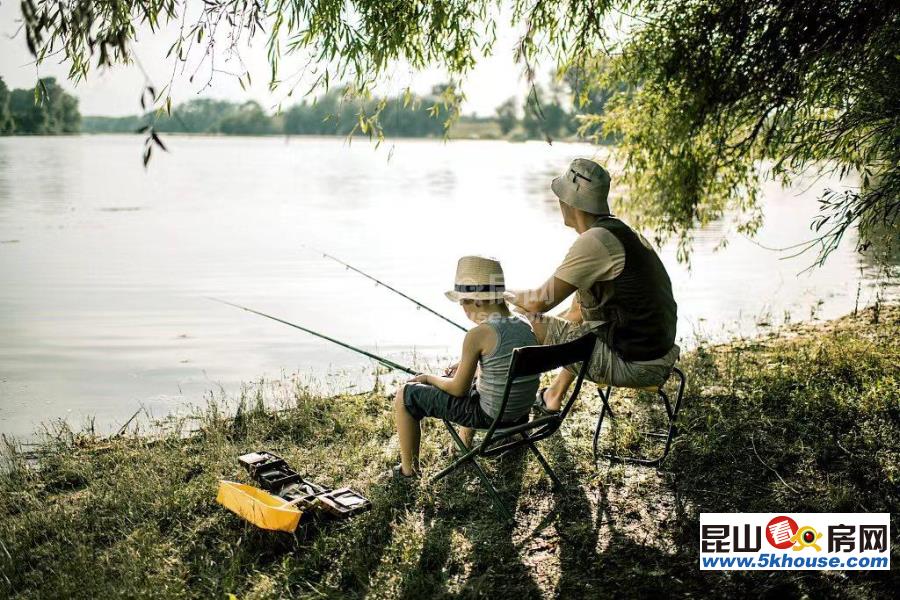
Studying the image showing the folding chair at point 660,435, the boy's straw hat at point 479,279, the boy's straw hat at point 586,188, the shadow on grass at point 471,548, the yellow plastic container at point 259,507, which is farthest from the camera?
the folding chair at point 660,435

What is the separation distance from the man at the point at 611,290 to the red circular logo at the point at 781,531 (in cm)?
86

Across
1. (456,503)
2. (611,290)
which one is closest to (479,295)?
(611,290)

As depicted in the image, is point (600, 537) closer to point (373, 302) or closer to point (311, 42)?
point (311, 42)

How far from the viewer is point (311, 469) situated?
14.5 feet

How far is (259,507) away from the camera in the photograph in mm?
3602

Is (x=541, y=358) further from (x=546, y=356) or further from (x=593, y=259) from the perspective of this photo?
(x=593, y=259)

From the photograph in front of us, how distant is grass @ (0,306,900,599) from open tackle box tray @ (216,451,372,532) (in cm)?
8

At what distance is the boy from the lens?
364 cm

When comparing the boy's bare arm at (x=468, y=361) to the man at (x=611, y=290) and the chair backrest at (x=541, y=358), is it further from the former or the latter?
the man at (x=611, y=290)

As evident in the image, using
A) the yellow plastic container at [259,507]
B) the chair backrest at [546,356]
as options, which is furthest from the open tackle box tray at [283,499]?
the chair backrest at [546,356]

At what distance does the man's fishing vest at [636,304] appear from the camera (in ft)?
12.9

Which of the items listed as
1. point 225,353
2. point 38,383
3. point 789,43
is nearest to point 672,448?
point 789,43

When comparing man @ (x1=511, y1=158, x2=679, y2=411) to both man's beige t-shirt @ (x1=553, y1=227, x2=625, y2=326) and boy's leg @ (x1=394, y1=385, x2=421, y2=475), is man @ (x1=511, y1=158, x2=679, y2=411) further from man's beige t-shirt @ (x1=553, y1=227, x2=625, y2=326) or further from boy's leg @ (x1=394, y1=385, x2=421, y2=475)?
boy's leg @ (x1=394, y1=385, x2=421, y2=475)

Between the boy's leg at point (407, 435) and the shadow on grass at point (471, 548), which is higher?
the boy's leg at point (407, 435)
